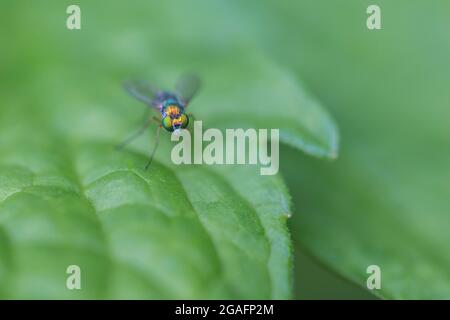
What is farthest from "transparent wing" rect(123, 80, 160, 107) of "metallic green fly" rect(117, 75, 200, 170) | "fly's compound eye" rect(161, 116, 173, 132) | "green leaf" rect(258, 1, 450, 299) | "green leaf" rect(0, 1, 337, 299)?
"green leaf" rect(258, 1, 450, 299)

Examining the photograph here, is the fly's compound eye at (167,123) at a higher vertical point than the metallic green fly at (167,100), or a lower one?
lower

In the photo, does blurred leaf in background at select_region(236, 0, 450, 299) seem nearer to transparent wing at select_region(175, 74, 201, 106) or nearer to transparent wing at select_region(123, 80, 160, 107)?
transparent wing at select_region(175, 74, 201, 106)

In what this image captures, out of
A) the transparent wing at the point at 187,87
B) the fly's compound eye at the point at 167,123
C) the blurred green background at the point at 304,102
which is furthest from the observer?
the transparent wing at the point at 187,87

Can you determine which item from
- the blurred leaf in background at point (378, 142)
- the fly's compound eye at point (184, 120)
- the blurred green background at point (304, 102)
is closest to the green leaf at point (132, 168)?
the blurred green background at point (304, 102)

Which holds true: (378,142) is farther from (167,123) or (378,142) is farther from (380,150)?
(167,123)

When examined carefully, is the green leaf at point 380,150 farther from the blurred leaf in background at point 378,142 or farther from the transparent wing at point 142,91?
the transparent wing at point 142,91
